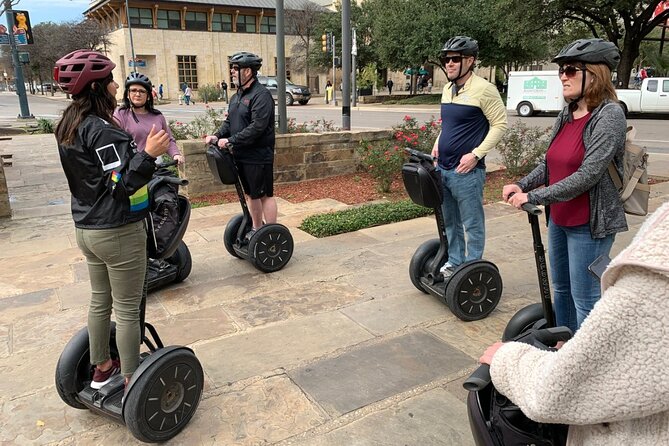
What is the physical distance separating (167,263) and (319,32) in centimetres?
4592

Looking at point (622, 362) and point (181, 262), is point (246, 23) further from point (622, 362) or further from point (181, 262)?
point (622, 362)

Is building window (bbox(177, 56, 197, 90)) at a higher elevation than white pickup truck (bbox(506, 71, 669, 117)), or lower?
higher

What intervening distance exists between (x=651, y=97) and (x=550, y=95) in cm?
409

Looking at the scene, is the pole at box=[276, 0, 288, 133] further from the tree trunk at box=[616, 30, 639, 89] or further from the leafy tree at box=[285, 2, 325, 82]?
the leafy tree at box=[285, 2, 325, 82]

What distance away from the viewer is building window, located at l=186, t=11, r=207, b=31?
2152 inches

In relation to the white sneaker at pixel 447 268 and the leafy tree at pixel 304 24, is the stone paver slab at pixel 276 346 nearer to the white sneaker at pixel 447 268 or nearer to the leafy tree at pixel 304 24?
the white sneaker at pixel 447 268

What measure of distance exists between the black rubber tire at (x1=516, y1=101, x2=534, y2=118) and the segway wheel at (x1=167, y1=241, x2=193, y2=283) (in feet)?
76.3

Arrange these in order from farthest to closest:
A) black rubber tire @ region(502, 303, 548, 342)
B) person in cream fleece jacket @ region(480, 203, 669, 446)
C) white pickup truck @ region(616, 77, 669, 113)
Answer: white pickup truck @ region(616, 77, 669, 113)
black rubber tire @ region(502, 303, 548, 342)
person in cream fleece jacket @ region(480, 203, 669, 446)

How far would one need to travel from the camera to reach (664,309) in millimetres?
897

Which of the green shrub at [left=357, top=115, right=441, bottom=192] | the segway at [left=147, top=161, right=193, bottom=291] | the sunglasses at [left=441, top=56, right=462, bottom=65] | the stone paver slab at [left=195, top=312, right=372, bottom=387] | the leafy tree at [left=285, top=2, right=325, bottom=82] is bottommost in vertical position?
the stone paver slab at [left=195, top=312, right=372, bottom=387]

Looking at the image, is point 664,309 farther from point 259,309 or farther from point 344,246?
point 344,246

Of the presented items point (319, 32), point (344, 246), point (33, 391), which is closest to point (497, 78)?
point (319, 32)

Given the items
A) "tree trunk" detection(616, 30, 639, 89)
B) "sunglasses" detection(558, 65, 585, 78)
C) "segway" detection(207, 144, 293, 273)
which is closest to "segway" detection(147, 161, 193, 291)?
"segway" detection(207, 144, 293, 273)

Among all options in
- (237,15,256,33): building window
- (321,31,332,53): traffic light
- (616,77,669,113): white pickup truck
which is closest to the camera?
(616,77,669,113): white pickup truck
